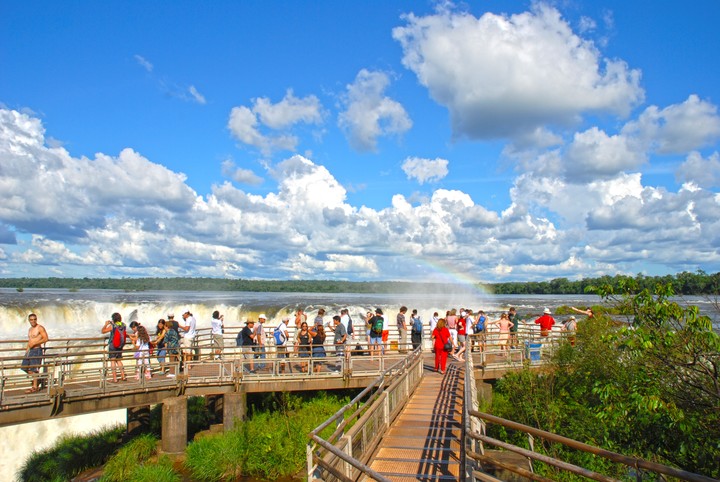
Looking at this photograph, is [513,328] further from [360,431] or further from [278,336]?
[360,431]

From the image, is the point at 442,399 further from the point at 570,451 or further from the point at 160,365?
the point at 160,365

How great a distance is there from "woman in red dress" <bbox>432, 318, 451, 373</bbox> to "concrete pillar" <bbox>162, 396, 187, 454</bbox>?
26.9 ft

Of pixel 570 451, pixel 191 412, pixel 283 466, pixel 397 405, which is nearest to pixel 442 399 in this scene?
pixel 397 405

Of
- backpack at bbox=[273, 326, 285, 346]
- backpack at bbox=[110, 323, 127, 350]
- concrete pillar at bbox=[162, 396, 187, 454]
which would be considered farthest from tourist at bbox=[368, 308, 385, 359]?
Result: backpack at bbox=[110, 323, 127, 350]

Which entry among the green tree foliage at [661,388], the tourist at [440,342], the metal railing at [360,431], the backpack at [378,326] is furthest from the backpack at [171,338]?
the green tree foliage at [661,388]

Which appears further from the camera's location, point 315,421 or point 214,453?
point 315,421

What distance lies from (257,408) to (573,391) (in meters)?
10.6

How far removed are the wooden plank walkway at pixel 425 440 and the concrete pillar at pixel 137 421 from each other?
32.6ft

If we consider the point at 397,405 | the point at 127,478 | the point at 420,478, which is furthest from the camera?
the point at 127,478

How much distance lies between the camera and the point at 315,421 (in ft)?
55.6

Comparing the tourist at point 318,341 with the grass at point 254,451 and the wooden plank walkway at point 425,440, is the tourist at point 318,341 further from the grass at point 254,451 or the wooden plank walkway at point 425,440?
the wooden plank walkway at point 425,440

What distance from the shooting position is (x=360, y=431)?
31.4 feet

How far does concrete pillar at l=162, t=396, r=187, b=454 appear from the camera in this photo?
53.5ft

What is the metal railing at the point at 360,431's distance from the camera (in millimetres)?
6760
